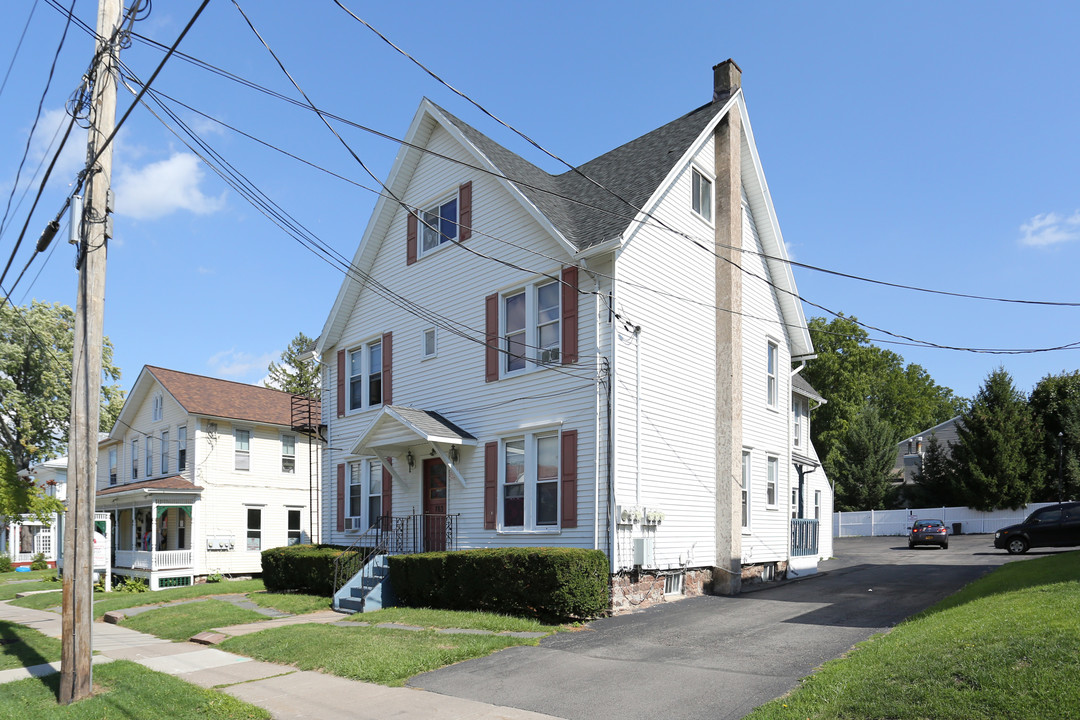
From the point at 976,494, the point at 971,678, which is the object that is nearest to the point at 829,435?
the point at 976,494

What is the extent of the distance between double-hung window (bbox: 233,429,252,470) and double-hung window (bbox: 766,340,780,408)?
21.1 metres

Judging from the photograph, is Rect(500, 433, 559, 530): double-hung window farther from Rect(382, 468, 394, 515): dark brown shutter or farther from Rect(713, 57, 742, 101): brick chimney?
Rect(713, 57, 742, 101): brick chimney

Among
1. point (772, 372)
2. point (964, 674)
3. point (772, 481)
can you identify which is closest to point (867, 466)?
point (772, 372)

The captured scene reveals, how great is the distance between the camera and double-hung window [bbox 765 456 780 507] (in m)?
21.0

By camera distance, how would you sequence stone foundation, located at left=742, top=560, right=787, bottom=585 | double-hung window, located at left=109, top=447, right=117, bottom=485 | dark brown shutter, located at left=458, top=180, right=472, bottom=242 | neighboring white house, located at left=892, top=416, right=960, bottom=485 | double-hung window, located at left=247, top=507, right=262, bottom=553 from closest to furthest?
dark brown shutter, located at left=458, top=180, right=472, bottom=242, stone foundation, located at left=742, top=560, right=787, bottom=585, double-hung window, located at left=247, top=507, right=262, bottom=553, double-hung window, located at left=109, top=447, right=117, bottom=485, neighboring white house, located at left=892, top=416, right=960, bottom=485

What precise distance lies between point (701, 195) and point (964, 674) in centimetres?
1380

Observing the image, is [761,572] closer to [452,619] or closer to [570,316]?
[570,316]

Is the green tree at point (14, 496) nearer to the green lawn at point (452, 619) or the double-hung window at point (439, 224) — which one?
the green lawn at point (452, 619)

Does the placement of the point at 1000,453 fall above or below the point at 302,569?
above

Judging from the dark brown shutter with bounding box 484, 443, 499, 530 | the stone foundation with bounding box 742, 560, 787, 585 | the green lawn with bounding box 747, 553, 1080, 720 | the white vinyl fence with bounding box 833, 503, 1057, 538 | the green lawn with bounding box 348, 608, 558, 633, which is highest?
the dark brown shutter with bounding box 484, 443, 499, 530

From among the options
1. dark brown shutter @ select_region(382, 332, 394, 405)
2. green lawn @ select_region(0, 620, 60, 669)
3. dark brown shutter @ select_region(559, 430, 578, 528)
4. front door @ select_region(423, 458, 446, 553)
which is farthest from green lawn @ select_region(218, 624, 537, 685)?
dark brown shutter @ select_region(382, 332, 394, 405)

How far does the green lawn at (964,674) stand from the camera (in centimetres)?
648

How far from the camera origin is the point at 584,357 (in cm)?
1575

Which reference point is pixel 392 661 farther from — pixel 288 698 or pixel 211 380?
pixel 211 380
